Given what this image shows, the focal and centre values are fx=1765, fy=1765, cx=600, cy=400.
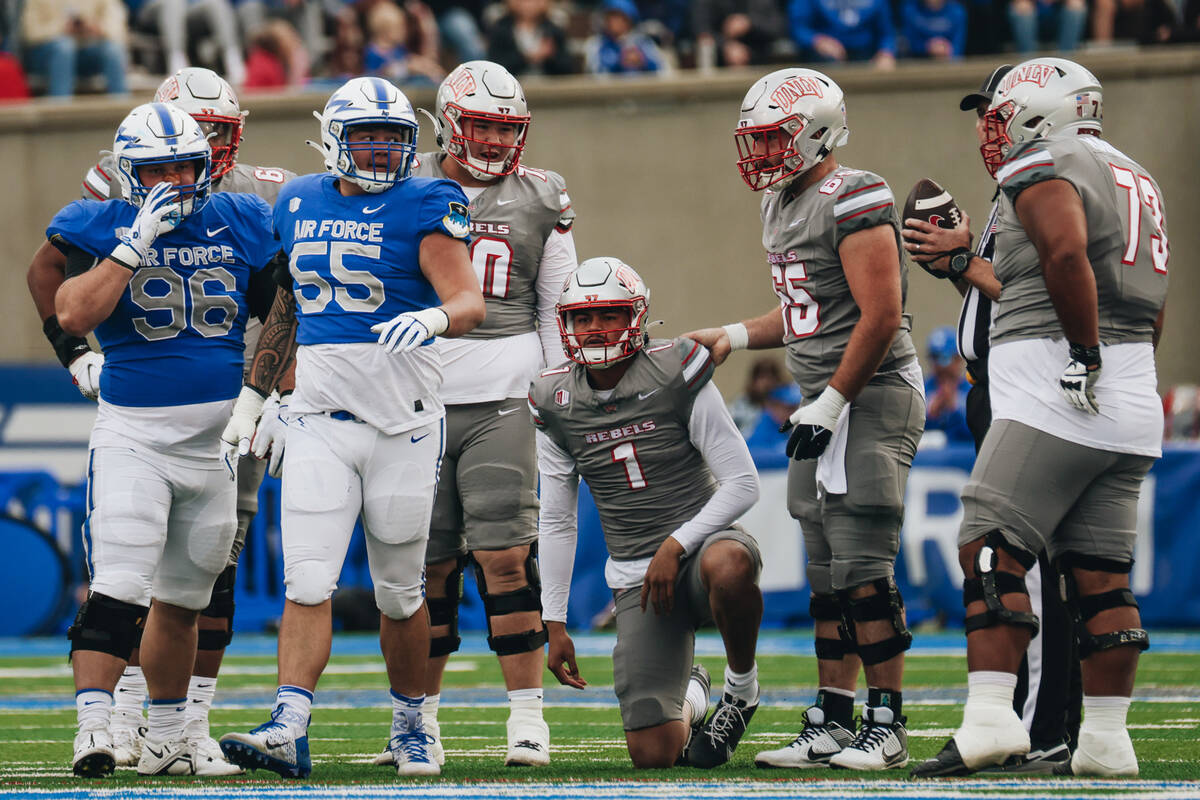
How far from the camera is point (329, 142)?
203 inches

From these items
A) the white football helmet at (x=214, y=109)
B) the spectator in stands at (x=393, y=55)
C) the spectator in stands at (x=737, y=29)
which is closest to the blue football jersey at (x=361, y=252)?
the white football helmet at (x=214, y=109)

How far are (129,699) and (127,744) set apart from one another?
214 millimetres

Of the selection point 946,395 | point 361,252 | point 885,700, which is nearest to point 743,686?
point 885,700

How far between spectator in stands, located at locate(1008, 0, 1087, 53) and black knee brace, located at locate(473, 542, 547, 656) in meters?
Answer: 9.67

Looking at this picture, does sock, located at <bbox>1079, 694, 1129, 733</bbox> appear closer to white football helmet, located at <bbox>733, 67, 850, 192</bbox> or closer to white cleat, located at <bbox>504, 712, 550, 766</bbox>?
white cleat, located at <bbox>504, 712, 550, 766</bbox>

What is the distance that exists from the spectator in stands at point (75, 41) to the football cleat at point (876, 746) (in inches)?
440

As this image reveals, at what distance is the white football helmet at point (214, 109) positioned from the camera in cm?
596

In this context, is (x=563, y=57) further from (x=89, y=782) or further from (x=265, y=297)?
(x=89, y=782)

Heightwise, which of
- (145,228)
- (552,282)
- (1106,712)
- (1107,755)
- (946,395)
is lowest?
(946,395)

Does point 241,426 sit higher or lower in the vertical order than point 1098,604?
higher

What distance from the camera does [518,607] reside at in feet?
19.2

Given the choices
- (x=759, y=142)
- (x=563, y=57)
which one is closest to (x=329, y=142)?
(x=759, y=142)

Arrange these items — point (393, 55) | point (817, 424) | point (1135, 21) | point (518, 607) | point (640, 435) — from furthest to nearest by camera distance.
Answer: point (393, 55), point (1135, 21), point (518, 607), point (640, 435), point (817, 424)

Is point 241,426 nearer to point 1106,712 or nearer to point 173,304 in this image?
point 173,304
